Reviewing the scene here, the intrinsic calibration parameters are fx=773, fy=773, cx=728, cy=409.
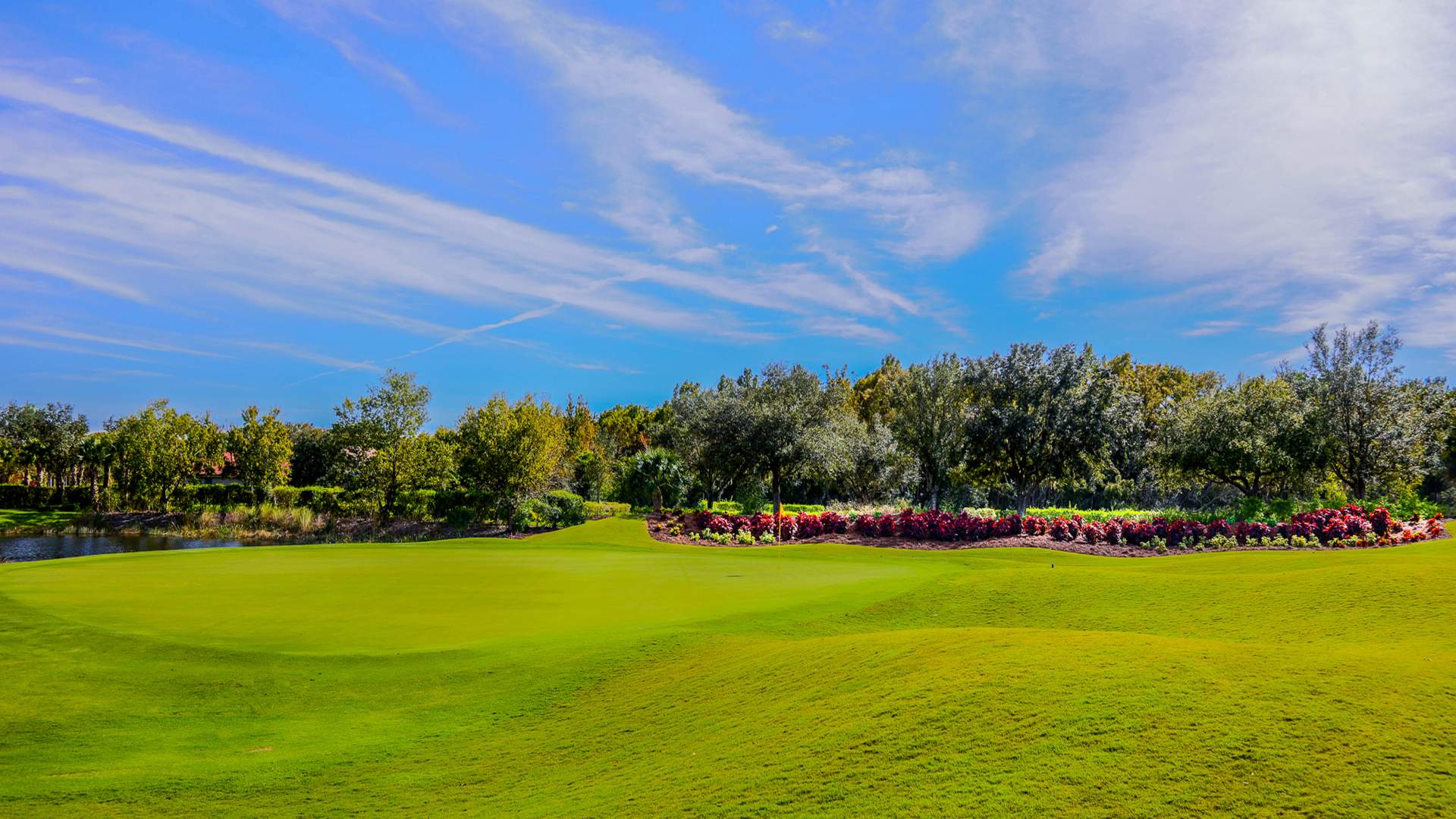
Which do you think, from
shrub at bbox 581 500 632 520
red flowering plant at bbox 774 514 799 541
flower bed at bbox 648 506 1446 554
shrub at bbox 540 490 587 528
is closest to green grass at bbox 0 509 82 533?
shrub at bbox 540 490 587 528

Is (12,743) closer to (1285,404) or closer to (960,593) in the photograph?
(960,593)

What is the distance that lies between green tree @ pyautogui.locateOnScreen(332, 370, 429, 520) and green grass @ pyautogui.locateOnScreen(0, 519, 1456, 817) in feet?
94.9

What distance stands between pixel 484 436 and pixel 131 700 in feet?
104

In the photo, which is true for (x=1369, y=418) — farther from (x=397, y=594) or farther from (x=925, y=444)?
(x=397, y=594)

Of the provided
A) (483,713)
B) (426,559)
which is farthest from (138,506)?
(483,713)

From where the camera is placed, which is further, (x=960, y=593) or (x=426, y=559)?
(x=426, y=559)

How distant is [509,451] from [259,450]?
61.3 feet

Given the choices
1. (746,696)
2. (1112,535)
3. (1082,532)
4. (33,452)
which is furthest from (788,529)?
(33,452)

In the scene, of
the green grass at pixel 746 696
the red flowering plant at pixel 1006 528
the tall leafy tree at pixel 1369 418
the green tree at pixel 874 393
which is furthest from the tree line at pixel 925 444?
the green grass at pixel 746 696

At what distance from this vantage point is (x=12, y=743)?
7.29m

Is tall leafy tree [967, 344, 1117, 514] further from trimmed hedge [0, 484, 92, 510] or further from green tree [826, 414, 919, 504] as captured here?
trimmed hedge [0, 484, 92, 510]

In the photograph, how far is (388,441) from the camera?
43219mm

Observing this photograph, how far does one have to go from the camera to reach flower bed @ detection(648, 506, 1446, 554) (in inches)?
827

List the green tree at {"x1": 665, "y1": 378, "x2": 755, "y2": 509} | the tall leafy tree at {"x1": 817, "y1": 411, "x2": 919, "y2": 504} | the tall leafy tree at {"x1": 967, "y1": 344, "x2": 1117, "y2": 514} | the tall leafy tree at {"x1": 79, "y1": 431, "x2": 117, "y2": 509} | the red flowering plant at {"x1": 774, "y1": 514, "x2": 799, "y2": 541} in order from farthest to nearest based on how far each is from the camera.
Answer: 1. the tall leafy tree at {"x1": 79, "y1": 431, "x2": 117, "y2": 509}
2. the tall leafy tree at {"x1": 817, "y1": 411, "x2": 919, "y2": 504}
3. the green tree at {"x1": 665, "y1": 378, "x2": 755, "y2": 509}
4. the tall leafy tree at {"x1": 967, "y1": 344, "x2": 1117, "y2": 514}
5. the red flowering plant at {"x1": 774, "y1": 514, "x2": 799, "y2": 541}
